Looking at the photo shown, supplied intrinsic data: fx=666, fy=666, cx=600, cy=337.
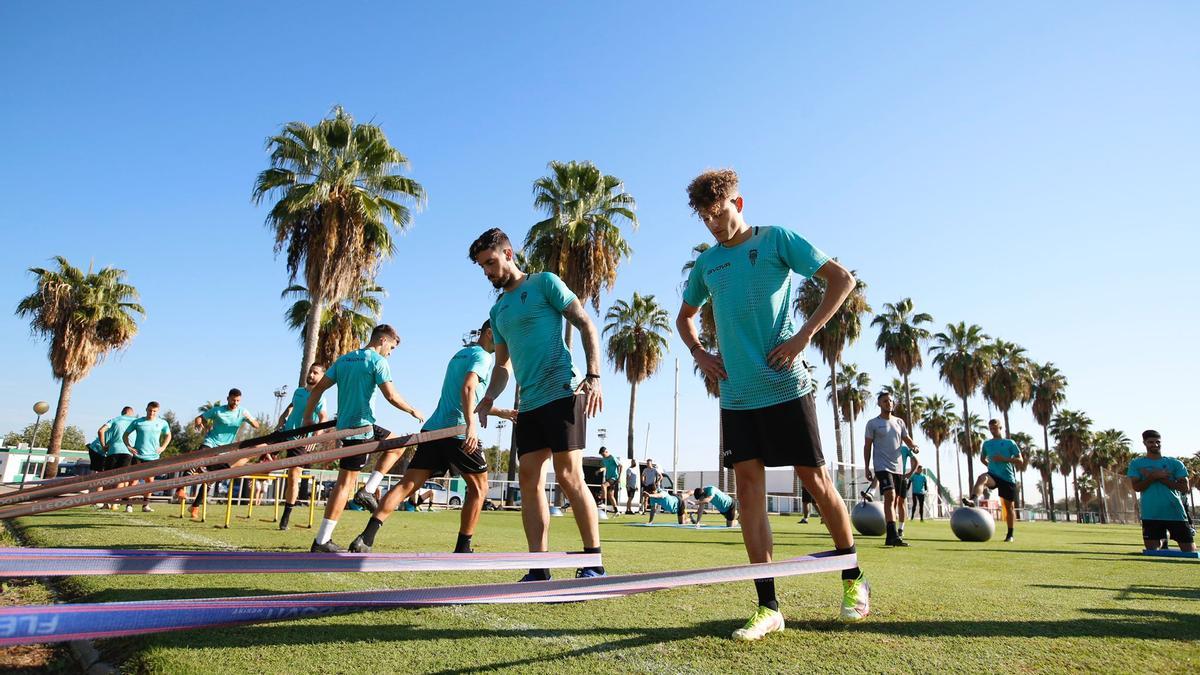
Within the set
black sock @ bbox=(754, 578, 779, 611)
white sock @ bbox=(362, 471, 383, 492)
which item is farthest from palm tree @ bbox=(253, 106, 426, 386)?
black sock @ bbox=(754, 578, 779, 611)

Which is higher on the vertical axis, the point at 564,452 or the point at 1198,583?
the point at 564,452

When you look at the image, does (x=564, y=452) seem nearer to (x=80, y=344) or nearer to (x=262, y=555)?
(x=262, y=555)

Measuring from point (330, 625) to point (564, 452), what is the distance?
4.86ft

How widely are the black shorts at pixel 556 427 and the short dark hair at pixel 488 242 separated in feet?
3.39

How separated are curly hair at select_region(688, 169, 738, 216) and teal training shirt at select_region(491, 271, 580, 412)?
1.00 m

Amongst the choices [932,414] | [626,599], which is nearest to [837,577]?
[626,599]

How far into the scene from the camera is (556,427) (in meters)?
3.88

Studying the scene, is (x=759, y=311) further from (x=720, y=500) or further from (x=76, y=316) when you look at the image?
(x=76, y=316)

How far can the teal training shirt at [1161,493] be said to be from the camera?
8.39m

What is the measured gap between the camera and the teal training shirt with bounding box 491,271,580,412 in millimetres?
3992

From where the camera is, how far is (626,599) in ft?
12.1

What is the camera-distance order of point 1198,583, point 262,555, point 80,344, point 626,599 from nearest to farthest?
point 262,555 < point 626,599 < point 1198,583 < point 80,344

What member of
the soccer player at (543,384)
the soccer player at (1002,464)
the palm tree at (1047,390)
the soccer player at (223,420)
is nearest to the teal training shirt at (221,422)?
the soccer player at (223,420)

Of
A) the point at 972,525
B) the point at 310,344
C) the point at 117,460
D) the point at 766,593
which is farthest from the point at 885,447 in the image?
the point at 310,344
